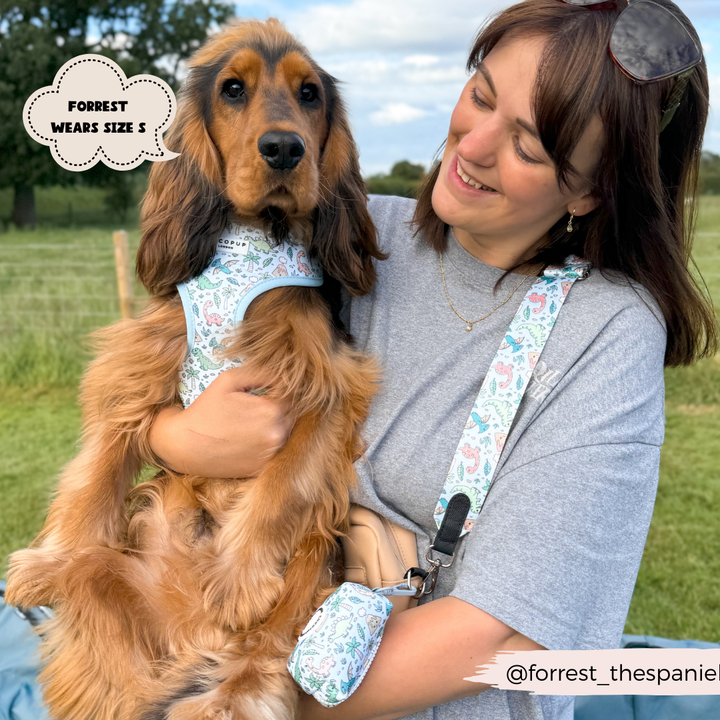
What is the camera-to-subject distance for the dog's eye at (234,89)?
6.81ft

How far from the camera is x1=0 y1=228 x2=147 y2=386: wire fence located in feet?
23.7

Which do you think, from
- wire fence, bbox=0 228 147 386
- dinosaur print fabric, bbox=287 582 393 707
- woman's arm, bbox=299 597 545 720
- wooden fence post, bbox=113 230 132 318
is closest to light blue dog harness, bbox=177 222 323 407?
dinosaur print fabric, bbox=287 582 393 707

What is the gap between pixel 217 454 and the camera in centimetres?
202

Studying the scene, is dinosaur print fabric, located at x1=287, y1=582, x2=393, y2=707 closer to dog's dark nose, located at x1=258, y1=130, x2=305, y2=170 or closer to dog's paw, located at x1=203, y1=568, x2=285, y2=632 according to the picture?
dog's paw, located at x1=203, y1=568, x2=285, y2=632

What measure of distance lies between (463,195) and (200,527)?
1163 mm

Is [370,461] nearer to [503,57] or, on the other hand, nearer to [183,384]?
[183,384]

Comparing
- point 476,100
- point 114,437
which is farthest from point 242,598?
point 476,100

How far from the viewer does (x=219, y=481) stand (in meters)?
2.12

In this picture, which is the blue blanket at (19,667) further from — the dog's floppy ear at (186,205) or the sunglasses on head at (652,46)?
the sunglasses on head at (652,46)

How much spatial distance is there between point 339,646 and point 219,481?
742 mm

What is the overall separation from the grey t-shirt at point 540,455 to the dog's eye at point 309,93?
2.22ft

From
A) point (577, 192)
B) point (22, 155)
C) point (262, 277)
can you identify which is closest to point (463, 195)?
point (577, 192)

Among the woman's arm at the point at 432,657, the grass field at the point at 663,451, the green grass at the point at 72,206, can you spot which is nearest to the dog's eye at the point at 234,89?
the grass field at the point at 663,451

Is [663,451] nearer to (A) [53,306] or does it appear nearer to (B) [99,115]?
(B) [99,115]
